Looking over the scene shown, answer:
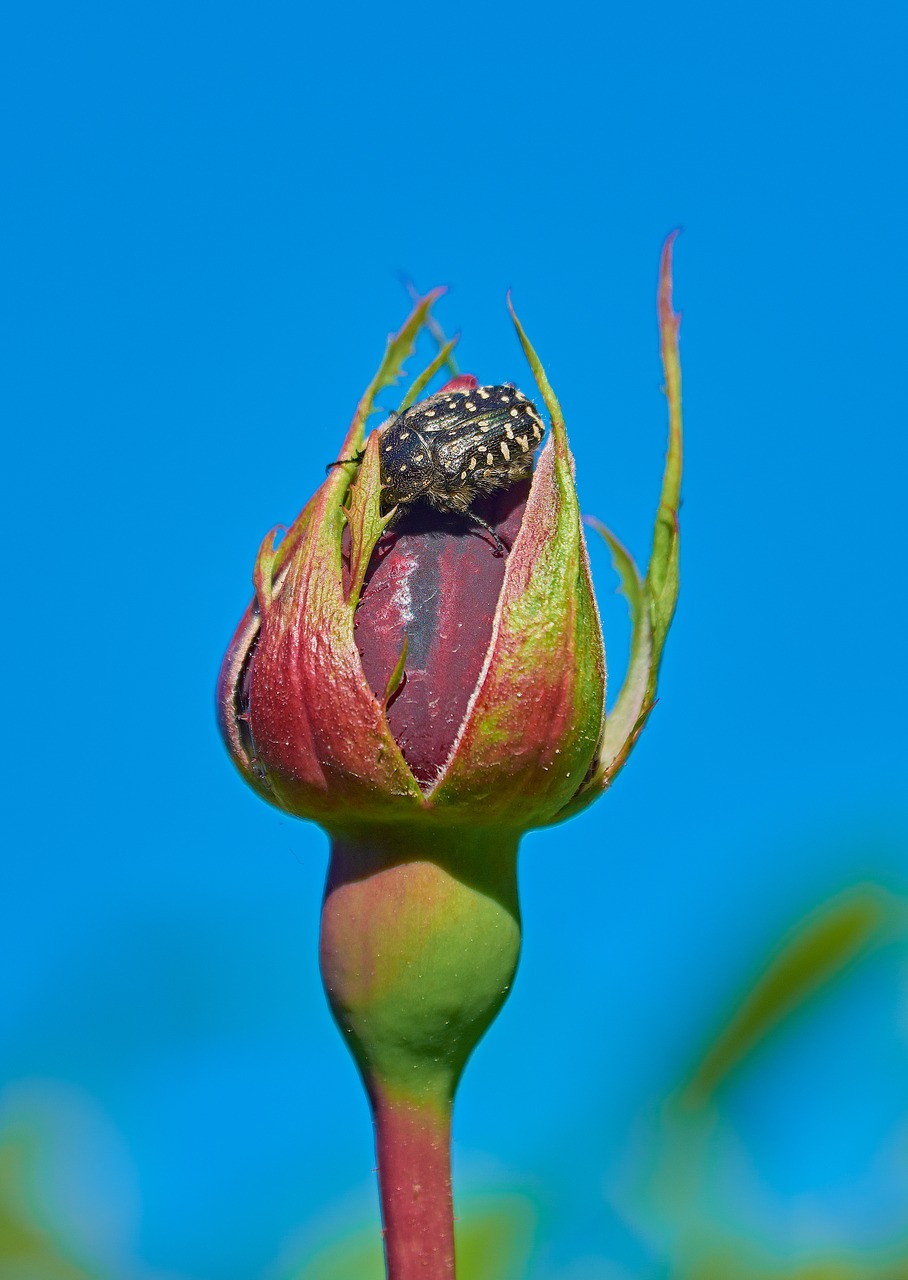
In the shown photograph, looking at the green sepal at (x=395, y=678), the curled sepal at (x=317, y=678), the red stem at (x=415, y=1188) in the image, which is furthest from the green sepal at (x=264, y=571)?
the red stem at (x=415, y=1188)

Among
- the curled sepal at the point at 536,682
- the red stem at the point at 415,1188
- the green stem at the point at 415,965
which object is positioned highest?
the curled sepal at the point at 536,682

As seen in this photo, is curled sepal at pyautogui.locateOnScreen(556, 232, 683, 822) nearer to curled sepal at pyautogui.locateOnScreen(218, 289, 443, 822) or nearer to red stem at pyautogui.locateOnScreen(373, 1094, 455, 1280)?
curled sepal at pyautogui.locateOnScreen(218, 289, 443, 822)

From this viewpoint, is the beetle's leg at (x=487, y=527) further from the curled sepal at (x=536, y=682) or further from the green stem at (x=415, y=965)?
the green stem at (x=415, y=965)

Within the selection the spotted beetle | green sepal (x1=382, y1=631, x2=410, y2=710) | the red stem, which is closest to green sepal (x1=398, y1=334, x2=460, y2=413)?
the spotted beetle

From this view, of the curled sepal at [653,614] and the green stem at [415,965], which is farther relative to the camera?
the curled sepal at [653,614]

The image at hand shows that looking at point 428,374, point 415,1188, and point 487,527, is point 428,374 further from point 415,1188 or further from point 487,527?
point 415,1188

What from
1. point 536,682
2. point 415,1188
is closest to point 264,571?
point 536,682

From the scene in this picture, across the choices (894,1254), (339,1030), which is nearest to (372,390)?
(339,1030)
